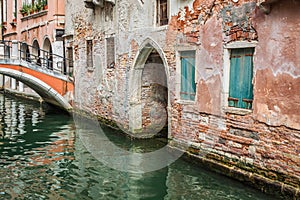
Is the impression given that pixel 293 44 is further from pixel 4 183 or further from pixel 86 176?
pixel 4 183

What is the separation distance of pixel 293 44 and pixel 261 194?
2.13 m

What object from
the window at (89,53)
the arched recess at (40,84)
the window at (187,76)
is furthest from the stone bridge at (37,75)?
the window at (187,76)

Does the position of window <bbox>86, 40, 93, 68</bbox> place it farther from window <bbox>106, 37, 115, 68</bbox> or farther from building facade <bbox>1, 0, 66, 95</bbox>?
building facade <bbox>1, 0, 66, 95</bbox>

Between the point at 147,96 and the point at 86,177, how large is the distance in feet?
11.2

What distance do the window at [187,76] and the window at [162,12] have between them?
3.59 feet

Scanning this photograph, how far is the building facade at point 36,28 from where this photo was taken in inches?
607

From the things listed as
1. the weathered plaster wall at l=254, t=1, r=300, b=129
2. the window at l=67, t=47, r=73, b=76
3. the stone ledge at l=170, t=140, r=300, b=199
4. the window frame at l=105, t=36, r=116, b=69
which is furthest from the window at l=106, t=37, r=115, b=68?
the weathered plaster wall at l=254, t=1, r=300, b=129

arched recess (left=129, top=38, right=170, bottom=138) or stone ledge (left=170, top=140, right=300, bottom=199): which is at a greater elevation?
arched recess (left=129, top=38, right=170, bottom=138)

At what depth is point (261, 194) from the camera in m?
5.90

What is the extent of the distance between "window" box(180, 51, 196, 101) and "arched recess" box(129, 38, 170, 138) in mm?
1800

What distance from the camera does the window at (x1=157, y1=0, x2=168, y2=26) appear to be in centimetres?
861

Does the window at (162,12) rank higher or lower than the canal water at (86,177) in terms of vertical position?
higher

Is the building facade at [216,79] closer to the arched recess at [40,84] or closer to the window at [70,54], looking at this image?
the arched recess at [40,84]

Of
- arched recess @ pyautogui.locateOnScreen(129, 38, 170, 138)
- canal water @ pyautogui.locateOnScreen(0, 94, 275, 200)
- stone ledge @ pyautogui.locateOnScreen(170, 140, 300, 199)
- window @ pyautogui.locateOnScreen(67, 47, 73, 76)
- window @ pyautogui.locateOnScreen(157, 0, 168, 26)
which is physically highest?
window @ pyautogui.locateOnScreen(157, 0, 168, 26)
